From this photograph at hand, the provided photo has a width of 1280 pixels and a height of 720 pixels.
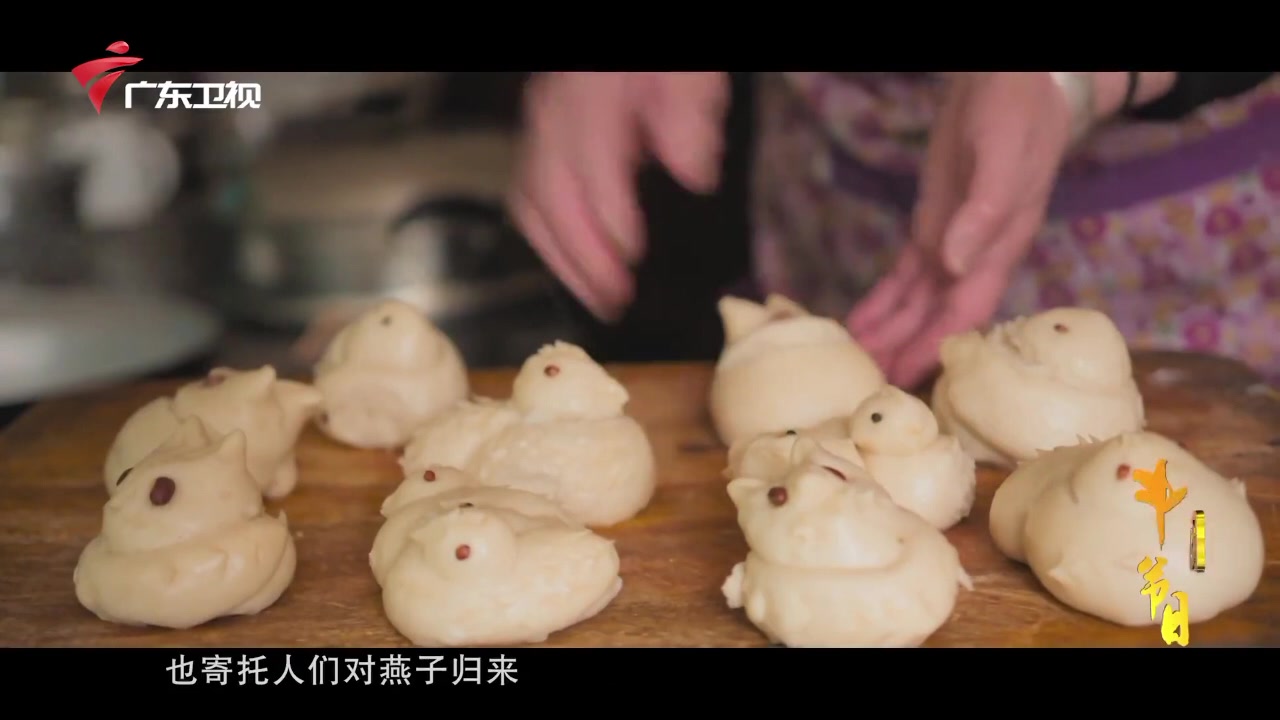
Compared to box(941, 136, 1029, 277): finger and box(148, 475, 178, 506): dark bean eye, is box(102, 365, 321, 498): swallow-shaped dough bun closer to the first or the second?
box(148, 475, 178, 506): dark bean eye

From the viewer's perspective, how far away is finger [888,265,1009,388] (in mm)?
1500

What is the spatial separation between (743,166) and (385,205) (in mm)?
563

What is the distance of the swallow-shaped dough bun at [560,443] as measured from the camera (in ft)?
4.17

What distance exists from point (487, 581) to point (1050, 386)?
685 mm

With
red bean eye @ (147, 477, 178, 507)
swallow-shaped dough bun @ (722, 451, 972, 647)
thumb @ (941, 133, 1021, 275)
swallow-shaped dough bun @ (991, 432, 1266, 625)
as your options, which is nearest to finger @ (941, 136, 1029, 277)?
thumb @ (941, 133, 1021, 275)

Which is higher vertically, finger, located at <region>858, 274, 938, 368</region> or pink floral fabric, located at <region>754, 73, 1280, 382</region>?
pink floral fabric, located at <region>754, 73, 1280, 382</region>

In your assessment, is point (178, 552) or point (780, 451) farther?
point (780, 451)

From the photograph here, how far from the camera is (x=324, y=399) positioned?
151 centimetres

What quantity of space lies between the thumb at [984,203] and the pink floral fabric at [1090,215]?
253mm

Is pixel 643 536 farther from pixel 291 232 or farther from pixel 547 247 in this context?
pixel 291 232

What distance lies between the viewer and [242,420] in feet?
4.40

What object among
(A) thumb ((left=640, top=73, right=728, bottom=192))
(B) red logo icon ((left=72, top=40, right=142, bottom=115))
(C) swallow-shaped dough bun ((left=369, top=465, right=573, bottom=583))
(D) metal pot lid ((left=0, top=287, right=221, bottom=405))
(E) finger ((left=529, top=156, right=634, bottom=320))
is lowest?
(C) swallow-shaped dough bun ((left=369, top=465, right=573, bottom=583))

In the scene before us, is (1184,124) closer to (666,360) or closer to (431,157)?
(666,360)
